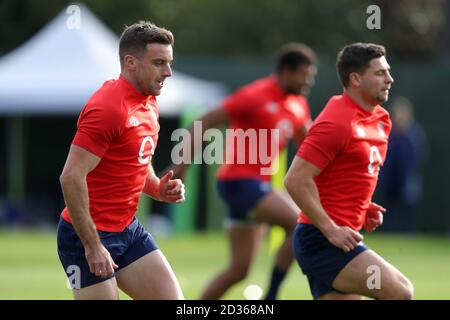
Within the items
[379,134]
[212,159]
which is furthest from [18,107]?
[379,134]

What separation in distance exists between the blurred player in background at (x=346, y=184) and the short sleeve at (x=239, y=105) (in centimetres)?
353

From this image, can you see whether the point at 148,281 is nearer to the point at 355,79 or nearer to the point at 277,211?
the point at 355,79

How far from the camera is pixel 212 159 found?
22344 mm

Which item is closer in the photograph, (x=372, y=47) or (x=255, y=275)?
(x=372, y=47)

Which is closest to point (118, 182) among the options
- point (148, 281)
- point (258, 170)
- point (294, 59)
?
point (148, 281)

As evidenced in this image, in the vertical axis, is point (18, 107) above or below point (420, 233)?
above

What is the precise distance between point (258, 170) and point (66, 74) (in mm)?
12128

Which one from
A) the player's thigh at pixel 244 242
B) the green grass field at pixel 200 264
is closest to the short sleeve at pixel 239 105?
the player's thigh at pixel 244 242

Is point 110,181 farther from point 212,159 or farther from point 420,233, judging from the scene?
point 420,233

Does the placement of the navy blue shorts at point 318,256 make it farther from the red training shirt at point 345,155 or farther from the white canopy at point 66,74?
the white canopy at point 66,74

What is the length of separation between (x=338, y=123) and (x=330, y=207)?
0.59 m

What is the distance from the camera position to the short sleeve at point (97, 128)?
718 centimetres

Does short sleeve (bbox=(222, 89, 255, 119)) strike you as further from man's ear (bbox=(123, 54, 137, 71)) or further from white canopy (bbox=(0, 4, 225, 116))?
white canopy (bbox=(0, 4, 225, 116))

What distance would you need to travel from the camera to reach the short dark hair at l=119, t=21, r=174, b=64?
7527 millimetres
